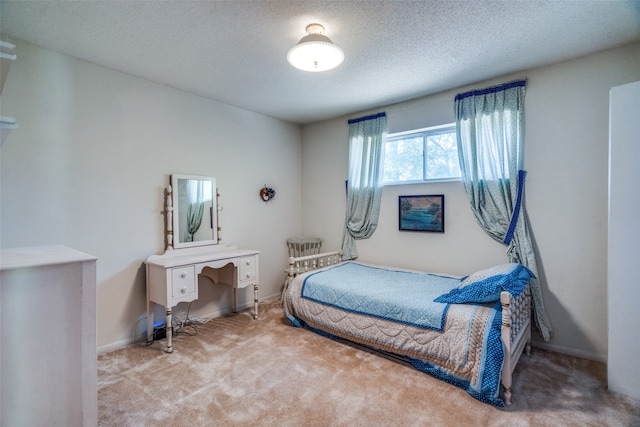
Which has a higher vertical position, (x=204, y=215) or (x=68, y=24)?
(x=68, y=24)

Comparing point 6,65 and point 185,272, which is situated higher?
point 6,65

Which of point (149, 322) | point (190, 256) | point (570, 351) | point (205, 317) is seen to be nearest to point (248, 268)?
point (190, 256)

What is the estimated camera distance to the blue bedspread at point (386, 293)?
7.91 ft

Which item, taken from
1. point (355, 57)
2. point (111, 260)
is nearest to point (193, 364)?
point (111, 260)

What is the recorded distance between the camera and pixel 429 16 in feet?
6.79

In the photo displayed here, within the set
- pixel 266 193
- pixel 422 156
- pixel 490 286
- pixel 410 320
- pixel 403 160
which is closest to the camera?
pixel 490 286

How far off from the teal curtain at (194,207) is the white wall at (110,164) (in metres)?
0.17

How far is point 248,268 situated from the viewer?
353 cm

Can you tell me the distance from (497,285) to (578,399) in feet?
2.91

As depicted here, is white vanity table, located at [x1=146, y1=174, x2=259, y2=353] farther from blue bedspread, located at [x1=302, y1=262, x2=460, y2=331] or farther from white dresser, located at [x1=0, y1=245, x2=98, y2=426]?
white dresser, located at [x1=0, y1=245, x2=98, y2=426]

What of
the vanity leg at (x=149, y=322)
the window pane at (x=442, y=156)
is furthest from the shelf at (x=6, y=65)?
the window pane at (x=442, y=156)

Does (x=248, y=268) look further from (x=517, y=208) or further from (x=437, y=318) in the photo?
(x=517, y=208)

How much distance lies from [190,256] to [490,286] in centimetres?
281

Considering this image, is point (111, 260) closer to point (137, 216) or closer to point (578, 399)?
point (137, 216)
